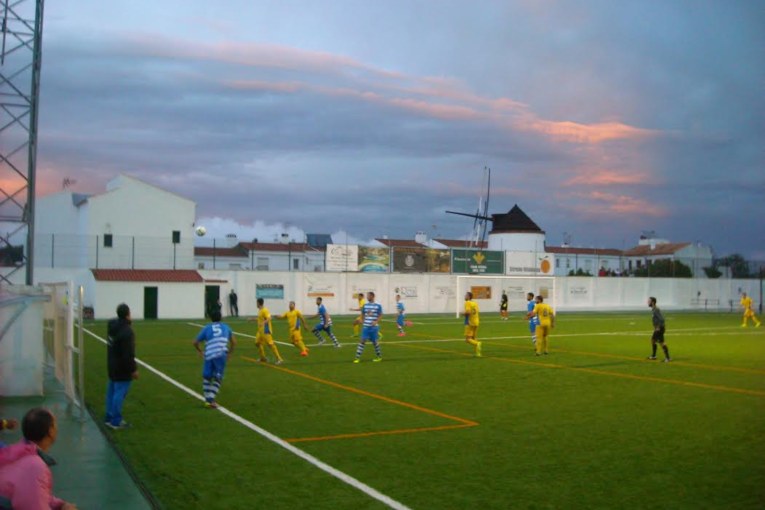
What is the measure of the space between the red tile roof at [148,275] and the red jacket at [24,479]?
43.3 metres

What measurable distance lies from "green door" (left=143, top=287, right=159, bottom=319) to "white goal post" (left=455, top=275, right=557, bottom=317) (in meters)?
24.4

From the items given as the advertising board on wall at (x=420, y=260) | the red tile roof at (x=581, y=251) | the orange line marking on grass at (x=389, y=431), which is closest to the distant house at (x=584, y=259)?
the red tile roof at (x=581, y=251)

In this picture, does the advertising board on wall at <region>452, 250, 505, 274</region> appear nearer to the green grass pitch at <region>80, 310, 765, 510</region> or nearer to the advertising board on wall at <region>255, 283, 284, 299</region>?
the advertising board on wall at <region>255, 283, 284, 299</region>

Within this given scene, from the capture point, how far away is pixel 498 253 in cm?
6419

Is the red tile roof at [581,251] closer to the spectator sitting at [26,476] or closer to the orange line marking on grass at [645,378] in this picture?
the orange line marking on grass at [645,378]

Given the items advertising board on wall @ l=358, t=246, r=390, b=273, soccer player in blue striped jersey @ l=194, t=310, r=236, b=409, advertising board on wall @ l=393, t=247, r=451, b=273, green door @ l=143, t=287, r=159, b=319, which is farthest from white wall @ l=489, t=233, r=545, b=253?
soccer player in blue striped jersey @ l=194, t=310, r=236, b=409

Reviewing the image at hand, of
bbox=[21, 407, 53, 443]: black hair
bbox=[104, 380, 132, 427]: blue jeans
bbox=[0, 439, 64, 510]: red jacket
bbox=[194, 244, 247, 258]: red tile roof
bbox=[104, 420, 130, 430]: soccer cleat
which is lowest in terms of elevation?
bbox=[104, 420, 130, 430]: soccer cleat

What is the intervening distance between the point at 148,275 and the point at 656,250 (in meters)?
92.8

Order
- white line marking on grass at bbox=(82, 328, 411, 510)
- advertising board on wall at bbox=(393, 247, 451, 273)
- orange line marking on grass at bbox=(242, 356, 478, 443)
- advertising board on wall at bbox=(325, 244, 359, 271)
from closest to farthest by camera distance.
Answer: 1. white line marking on grass at bbox=(82, 328, 411, 510)
2. orange line marking on grass at bbox=(242, 356, 478, 443)
3. advertising board on wall at bbox=(325, 244, 359, 271)
4. advertising board on wall at bbox=(393, 247, 451, 273)

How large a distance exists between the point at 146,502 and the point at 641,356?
19.7 metres

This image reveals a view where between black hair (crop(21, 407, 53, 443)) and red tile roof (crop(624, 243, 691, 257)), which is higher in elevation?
red tile roof (crop(624, 243, 691, 257))

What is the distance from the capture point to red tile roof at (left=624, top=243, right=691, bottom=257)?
11658cm

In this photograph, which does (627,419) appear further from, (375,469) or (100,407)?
(100,407)

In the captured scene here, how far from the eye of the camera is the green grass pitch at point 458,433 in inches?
320
